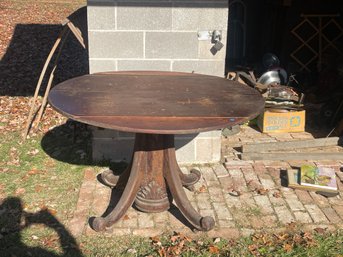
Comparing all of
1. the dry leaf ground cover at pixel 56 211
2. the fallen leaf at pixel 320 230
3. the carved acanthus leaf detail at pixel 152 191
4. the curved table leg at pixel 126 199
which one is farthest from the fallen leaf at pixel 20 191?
the fallen leaf at pixel 320 230

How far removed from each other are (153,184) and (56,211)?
0.98m

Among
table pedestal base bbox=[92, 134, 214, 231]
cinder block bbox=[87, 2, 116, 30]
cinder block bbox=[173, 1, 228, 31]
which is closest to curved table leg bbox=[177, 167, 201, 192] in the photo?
table pedestal base bbox=[92, 134, 214, 231]

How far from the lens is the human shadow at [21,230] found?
367 centimetres

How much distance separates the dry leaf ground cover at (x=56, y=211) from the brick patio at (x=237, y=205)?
120 mm

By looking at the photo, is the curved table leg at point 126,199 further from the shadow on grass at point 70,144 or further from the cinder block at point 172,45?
the cinder block at point 172,45

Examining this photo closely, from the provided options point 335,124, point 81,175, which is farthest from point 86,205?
point 335,124

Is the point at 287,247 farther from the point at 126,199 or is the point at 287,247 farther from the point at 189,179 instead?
the point at 126,199

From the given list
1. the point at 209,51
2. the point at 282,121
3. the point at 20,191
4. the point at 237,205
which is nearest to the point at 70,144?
the point at 20,191

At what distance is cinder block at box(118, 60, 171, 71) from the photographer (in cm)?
500

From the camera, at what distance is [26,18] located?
14273 millimetres

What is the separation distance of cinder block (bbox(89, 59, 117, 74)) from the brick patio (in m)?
1.16

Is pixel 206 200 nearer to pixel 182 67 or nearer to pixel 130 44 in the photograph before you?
pixel 182 67

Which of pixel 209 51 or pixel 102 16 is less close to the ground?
pixel 102 16

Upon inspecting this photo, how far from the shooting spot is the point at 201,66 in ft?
16.6
